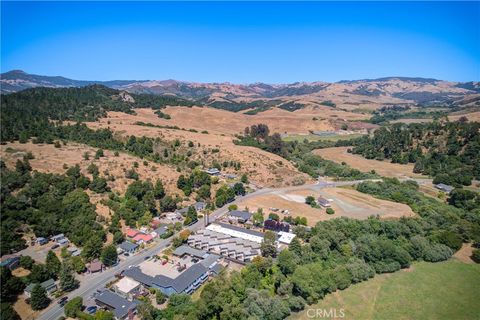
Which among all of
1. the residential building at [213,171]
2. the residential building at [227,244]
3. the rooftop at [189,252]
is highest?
the residential building at [213,171]

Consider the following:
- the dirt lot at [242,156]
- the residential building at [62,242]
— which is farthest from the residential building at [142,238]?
the dirt lot at [242,156]

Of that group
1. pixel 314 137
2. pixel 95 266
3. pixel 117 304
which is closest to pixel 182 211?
pixel 95 266

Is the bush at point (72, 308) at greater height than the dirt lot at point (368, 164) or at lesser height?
lesser

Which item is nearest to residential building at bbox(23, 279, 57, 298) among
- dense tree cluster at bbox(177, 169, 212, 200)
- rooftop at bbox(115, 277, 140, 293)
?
rooftop at bbox(115, 277, 140, 293)

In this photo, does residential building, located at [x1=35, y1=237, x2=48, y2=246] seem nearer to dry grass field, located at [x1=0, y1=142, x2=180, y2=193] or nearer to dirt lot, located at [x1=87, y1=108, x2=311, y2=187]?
dry grass field, located at [x1=0, y1=142, x2=180, y2=193]

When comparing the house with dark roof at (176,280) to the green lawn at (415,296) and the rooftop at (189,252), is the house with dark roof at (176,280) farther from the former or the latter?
the green lawn at (415,296)

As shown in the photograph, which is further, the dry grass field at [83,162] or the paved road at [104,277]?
the dry grass field at [83,162]

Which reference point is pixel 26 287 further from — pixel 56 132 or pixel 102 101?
pixel 102 101
